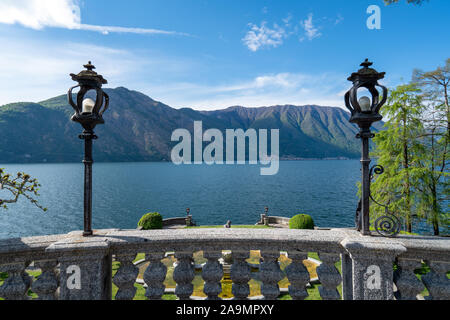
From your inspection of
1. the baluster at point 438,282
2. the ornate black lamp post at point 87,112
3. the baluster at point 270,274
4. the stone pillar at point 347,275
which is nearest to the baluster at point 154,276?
the ornate black lamp post at point 87,112

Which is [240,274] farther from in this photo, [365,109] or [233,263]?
[365,109]

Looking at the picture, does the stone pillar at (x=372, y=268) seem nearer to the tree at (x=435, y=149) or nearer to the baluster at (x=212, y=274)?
the baluster at (x=212, y=274)

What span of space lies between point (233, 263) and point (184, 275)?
738 mm

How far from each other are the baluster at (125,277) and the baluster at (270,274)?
1.82 m

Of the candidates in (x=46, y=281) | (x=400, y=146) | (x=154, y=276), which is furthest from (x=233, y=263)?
(x=400, y=146)

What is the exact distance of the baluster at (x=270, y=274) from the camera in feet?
10.8

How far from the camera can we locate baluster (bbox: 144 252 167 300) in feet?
10.8

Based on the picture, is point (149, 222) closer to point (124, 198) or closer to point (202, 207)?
point (202, 207)

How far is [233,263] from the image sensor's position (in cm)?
325

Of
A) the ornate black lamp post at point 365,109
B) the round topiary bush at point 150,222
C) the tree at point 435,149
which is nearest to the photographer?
the ornate black lamp post at point 365,109

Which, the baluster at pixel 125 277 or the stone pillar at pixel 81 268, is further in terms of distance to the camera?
the baluster at pixel 125 277
